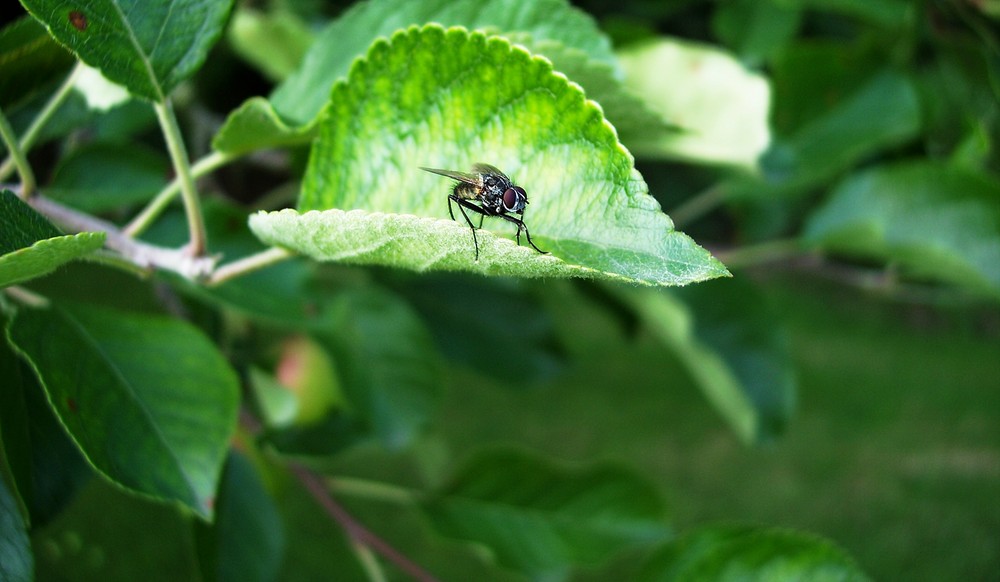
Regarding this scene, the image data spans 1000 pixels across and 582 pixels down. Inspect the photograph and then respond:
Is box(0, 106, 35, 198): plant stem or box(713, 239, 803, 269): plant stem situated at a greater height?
box(0, 106, 35, 198): plant stem

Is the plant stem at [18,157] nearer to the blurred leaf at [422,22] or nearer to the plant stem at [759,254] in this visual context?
the blurred leaf at [422,22]

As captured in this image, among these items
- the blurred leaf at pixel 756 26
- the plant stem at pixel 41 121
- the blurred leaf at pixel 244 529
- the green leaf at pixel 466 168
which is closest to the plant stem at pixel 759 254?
the blurred leaf at pixel 756 26

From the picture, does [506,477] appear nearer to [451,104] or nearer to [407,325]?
[407,325]

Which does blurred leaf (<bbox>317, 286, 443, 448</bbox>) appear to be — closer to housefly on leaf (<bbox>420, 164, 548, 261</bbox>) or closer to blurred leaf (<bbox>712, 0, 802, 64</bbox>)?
housefly on leaf (<bbox>420, 164, 548, 261</bbox>)

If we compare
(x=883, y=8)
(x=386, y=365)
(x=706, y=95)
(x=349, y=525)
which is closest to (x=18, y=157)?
(x=349, y=525)

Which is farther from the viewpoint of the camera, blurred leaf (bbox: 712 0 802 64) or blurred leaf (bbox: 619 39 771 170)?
blurred leaf (bbox: 712 0 802 64)

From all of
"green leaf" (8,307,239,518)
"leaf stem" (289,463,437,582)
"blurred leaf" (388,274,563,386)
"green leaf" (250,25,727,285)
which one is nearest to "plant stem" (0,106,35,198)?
"green leaf" (8,307,239,518)
